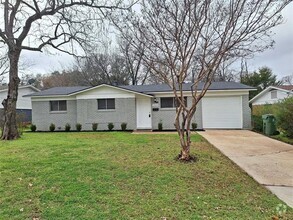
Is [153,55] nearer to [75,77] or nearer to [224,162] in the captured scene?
[224,162]

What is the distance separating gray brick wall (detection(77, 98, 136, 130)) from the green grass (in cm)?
1117

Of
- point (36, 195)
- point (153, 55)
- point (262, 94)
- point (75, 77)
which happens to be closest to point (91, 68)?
point (75, 77)

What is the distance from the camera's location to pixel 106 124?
61.8 feet

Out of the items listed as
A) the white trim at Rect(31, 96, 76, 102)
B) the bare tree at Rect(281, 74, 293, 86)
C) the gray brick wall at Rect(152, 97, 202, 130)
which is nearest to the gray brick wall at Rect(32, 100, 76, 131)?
the white trim at Rect(31, 96, 76, 102)

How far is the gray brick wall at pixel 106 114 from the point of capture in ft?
61.3

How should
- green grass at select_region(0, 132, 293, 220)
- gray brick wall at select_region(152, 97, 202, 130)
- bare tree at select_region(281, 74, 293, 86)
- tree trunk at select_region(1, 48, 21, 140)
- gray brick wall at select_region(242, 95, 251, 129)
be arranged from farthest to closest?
bare tree at select_region(281, 74, 293, 86), gray brick wall at select_region(152, 97, 202, 130), gray brick wall at select_region(242, 95, 251, 129), tree trunk at select_region(1, 48, 21, 140), green grass at select_region(0, 132, 293, 220)

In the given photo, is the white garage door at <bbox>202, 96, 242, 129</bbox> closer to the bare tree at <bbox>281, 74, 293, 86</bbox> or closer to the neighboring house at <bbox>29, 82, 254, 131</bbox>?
the neighboring house at <bbox>29, 82, 254, 131</bbox>

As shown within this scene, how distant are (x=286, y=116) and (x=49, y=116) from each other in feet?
52.4

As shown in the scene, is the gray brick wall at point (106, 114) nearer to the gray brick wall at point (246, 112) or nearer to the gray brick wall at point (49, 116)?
the gray brick wall at point (49, 116)

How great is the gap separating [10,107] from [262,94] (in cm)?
2676

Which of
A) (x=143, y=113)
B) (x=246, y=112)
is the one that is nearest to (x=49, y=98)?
(x=143, y=113)

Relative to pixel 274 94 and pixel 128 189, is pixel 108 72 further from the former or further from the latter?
pixel 128 189

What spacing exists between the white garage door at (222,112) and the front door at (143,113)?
3.91 m

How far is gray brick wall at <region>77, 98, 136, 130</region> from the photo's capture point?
18.7m
